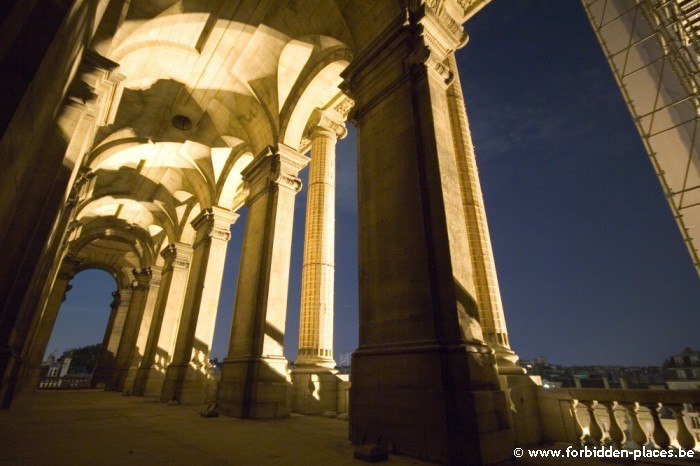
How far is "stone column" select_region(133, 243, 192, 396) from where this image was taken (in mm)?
17047

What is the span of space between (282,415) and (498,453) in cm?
674

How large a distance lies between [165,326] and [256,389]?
10.9 metres

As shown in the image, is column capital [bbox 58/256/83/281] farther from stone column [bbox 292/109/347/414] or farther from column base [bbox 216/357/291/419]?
stone column [bbox 292/109/347/414]

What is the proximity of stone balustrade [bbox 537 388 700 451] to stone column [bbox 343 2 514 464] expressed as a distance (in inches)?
50.0

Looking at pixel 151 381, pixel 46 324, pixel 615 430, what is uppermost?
pixel 46 324

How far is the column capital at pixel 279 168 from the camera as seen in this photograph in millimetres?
11633

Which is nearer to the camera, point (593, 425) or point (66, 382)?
point (593, 425)

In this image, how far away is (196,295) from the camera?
14.8 meters

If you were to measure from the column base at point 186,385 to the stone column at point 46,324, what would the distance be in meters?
13.4

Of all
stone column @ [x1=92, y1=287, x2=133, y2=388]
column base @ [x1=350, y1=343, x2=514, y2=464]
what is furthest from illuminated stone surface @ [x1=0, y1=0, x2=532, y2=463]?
stone column @ [x1=92, y1=287, x2=133, y2=388]

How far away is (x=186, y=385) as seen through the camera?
42.9 feet

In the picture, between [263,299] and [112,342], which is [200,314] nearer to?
[263,299]

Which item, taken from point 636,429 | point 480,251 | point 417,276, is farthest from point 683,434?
point 417,276

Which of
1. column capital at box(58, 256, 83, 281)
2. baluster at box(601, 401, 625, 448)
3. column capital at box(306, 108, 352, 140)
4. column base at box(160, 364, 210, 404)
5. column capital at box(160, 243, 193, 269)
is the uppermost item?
column capital at box(306, 108, 352, 140)
